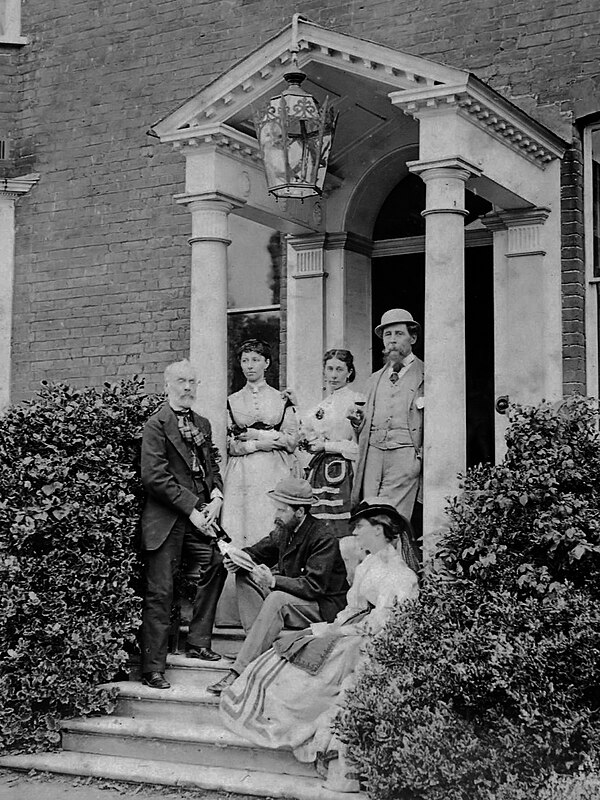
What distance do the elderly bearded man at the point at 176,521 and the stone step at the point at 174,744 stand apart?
38 centimetres

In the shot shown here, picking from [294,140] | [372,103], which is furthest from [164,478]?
[372,103]

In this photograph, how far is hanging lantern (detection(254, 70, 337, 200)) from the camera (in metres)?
7.65

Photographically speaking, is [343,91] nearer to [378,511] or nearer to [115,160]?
[378,511]

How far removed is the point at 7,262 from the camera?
12062 millimetres

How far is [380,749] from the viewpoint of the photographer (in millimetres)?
5422

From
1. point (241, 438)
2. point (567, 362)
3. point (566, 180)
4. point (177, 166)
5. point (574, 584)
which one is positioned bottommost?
point (574, 584)

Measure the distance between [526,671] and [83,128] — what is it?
27.3ft

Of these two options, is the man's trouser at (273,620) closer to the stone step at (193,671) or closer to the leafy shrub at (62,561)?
the stone step at (193,671)

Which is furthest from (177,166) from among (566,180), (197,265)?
(566,180)

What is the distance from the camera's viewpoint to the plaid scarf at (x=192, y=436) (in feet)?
24.0

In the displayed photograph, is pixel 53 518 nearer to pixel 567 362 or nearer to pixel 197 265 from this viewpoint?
pixel 197 265

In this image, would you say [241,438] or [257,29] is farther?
[257,29]

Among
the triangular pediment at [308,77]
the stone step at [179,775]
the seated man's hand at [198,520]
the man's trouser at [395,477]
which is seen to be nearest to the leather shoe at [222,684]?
the stone step at [179,775]

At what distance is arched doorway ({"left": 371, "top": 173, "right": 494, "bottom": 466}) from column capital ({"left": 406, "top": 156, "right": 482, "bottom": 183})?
77.8 inches
